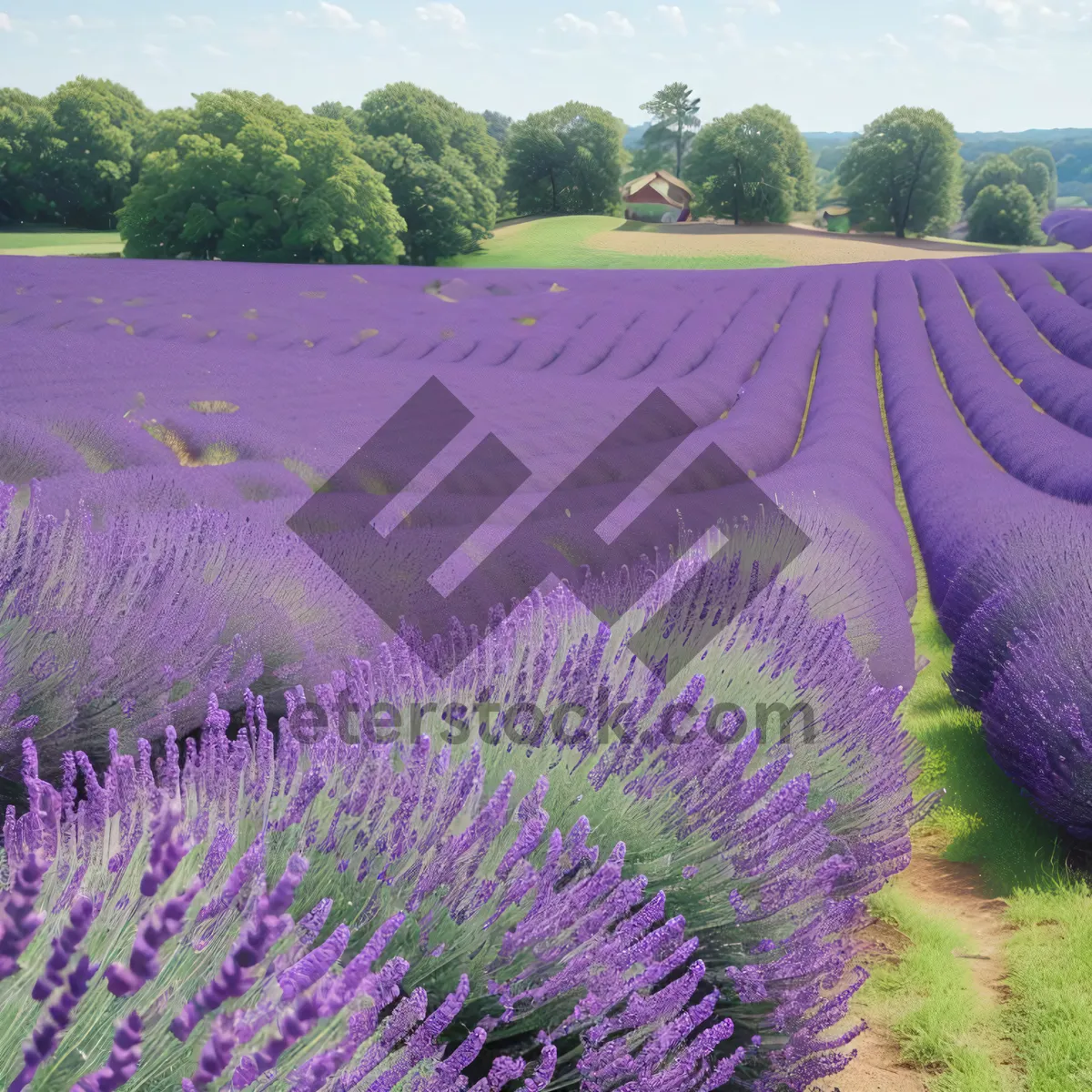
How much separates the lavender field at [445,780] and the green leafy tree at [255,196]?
79.7 feet

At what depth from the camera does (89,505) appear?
3719 mm

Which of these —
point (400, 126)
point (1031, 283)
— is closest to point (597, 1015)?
point (1031, 283)

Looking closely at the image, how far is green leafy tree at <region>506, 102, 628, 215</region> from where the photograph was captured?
48594 mm

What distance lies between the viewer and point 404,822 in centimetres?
161

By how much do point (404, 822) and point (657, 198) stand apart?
168 ft

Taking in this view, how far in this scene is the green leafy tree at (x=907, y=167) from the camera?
43.4 m

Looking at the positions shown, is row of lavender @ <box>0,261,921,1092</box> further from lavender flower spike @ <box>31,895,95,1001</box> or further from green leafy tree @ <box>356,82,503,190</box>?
green leafy tree @ <box>356,82,503,190</box>

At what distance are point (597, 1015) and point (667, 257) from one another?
3570cm

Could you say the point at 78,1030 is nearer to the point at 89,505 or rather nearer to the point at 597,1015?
the point at 597,1015

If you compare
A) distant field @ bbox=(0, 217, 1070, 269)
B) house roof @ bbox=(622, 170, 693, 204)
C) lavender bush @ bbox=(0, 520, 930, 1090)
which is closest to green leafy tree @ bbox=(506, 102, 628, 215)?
house roof @ bbox=(622, 170, 693, 204)

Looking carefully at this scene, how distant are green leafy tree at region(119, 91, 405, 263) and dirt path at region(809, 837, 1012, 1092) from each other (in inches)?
1073

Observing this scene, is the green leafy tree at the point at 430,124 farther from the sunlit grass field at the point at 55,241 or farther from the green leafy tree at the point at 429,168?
the sunlit grass field at the point at 55,241

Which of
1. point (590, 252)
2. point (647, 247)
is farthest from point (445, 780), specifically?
point (647, 247)

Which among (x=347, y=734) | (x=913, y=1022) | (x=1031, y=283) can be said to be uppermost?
(x=1031, y=283)
